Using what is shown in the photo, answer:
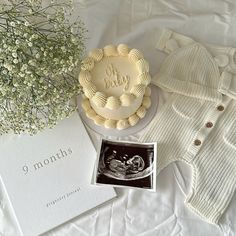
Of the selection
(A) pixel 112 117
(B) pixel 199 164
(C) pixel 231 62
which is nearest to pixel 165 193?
(B) pixel 199 164

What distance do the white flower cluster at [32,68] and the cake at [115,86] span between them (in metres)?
0.05

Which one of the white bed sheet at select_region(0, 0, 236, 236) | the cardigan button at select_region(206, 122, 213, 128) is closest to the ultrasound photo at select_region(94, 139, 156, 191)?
the white bed sheet at select_region(0, 0, 236, 236)

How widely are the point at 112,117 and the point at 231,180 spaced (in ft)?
0.97

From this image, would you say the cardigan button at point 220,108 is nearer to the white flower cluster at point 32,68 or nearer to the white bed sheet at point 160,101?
the white bed sheet at point 160,101

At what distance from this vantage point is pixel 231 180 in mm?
896

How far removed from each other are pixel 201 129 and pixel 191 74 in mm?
138

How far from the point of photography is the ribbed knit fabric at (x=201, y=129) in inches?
35.0

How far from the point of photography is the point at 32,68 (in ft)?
2.51

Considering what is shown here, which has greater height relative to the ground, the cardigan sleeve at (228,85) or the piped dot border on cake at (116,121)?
the cardigan sleeve at (228,85)

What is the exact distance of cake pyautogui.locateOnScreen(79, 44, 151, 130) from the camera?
2.90ft

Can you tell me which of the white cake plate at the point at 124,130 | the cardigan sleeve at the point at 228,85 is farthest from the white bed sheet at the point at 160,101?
the cardigan sleeve at the point at 228,85

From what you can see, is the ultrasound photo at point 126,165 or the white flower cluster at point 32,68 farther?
the ultrasound photo at point 126,165

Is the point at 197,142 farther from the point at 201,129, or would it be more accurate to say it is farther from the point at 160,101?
the point at 160,101

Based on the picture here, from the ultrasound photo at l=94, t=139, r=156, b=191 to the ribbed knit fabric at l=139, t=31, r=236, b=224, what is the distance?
24 millimetres
